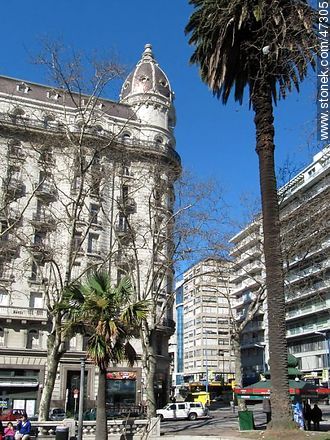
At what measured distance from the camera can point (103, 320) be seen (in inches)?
712

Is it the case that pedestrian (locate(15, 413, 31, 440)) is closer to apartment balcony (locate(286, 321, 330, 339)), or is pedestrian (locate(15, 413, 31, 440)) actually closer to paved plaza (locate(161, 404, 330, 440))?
paved plaza (locate(161, 404, 330, 440))

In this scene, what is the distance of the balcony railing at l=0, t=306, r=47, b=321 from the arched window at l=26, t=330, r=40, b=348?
149cm

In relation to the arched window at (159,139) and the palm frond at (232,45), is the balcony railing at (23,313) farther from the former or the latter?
the palm frond at (232,45)

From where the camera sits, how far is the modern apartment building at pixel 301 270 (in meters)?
30.7

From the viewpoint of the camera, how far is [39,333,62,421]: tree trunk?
24.5m

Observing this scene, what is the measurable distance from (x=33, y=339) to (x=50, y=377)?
20.4 m

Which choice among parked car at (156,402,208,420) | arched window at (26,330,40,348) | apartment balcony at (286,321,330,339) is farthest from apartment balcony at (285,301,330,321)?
arched window at (26,330,40,348)

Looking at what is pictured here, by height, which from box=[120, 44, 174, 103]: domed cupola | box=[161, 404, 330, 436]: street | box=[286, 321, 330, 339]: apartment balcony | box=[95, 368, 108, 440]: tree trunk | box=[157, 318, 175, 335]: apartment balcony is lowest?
box=[161, 404, 330, 436]: street

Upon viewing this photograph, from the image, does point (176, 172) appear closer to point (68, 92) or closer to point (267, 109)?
point (68, 92)

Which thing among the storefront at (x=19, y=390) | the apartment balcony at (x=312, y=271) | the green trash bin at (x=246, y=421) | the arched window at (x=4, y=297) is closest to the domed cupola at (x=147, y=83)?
the apartment balcony at (x=312, y=271)

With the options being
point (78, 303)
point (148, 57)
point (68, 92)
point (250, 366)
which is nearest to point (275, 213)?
point (78, 303)

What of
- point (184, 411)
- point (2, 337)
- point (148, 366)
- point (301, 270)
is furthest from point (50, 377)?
point (301, 270)

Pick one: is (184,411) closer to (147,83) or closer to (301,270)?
(301,270)

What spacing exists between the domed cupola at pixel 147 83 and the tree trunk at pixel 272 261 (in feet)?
125
